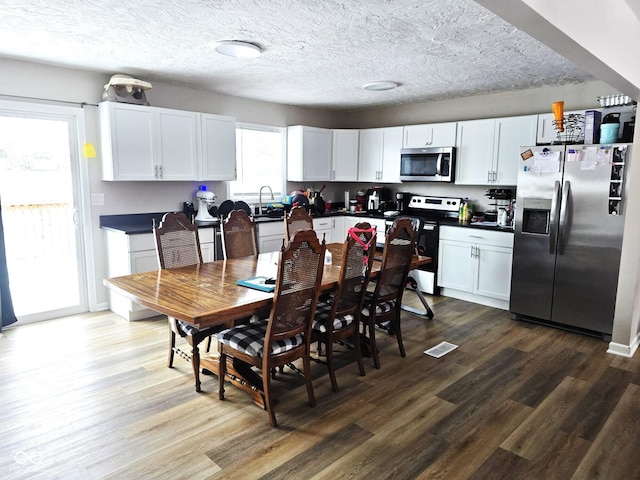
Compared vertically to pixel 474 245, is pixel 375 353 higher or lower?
lower

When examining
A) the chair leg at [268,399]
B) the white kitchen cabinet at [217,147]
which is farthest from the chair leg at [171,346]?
the white kitchen cabinet at [217,147]

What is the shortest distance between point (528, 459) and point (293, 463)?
1196 mm

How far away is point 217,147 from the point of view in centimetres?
479

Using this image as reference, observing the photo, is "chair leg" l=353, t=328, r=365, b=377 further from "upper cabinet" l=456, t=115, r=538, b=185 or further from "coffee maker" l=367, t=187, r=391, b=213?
"coffee maker" l=367, t=187, r=391, b=213

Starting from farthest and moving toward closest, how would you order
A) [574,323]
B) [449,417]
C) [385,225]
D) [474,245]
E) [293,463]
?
[385,225] < [474,245] < [574,323] < [449,417] < [293,463]

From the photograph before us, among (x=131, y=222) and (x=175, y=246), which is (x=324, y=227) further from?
(x=175, y=246)

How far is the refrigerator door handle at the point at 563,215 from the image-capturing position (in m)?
3.81

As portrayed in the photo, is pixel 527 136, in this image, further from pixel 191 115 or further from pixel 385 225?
pixel 191 115

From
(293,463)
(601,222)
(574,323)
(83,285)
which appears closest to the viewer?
(293,463)

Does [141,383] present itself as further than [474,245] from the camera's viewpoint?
No

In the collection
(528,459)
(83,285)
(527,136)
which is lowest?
(528,459)

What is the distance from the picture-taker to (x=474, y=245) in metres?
4.74

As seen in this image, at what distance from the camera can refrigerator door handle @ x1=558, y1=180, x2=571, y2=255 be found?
3807mm

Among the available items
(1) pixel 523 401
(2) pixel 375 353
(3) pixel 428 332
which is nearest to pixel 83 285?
(2) pixel 375 353
